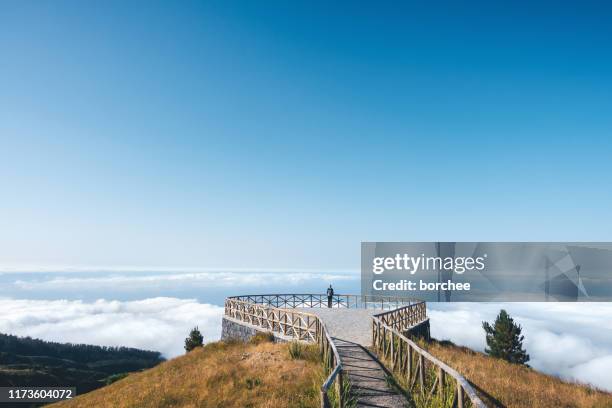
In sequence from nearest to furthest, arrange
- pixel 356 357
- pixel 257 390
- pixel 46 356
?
1. pixel 257 390
2. pixel 356 357
3. pixel 46 356

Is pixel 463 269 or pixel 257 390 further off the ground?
pixel 463 269

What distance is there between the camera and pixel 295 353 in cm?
1423

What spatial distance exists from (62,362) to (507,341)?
16251 cm

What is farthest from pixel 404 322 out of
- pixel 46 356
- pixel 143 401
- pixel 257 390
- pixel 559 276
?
pixel 46 356

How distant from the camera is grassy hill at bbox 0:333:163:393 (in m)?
98.8

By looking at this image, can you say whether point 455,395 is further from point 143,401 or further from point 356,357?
point 143,401

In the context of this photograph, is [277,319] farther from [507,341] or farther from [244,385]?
[507,341]

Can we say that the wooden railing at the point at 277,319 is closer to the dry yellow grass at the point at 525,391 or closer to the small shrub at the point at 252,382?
the small shrub at the point at 252,382

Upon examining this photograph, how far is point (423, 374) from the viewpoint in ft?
28.5

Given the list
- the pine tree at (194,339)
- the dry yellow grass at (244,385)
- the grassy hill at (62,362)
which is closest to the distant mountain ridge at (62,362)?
the grassy hill at (62,362)

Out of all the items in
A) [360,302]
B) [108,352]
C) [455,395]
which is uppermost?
[455,395]

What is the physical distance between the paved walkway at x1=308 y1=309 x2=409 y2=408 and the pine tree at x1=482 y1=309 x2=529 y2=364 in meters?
27.5

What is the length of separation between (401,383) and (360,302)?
2361cm

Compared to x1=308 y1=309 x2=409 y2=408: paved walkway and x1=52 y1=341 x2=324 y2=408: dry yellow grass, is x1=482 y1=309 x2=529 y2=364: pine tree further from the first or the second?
x1=52 y1=341 x2=324 y2=408: dry yellow grass
